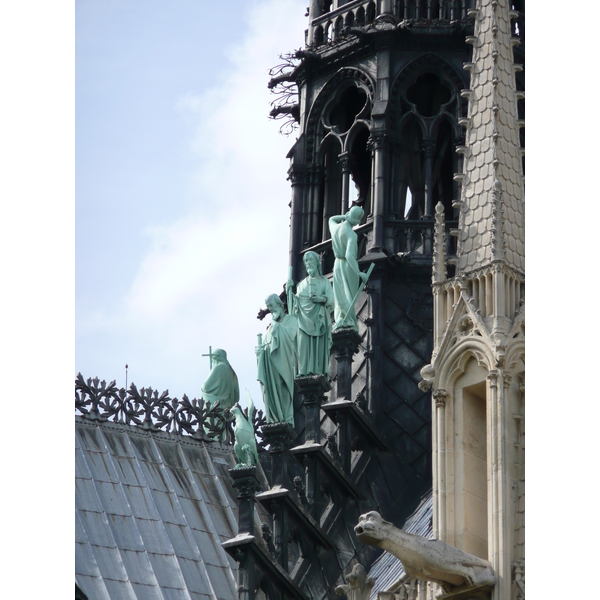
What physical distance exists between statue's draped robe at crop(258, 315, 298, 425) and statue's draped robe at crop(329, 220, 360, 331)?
1481mm

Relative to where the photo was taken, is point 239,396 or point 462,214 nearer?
point 462,214

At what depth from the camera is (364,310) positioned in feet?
147

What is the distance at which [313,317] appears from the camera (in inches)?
1667

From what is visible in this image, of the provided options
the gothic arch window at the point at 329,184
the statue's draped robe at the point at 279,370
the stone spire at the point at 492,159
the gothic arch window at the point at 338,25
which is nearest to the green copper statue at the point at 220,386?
the statue's draped robe at the point at 279,370

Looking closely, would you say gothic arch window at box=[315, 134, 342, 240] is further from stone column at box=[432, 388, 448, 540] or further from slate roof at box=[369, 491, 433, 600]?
stone column at box=[432, 388, 448, 540]

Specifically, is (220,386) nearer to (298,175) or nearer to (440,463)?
(298,175)

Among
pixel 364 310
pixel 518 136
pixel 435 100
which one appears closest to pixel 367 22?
pixel 435 100

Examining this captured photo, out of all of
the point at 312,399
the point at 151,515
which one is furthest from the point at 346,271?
the point at 151,515

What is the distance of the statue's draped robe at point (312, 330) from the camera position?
41875 mm

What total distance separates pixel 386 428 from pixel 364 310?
2.38 metres

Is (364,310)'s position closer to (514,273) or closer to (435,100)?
(435,100)
